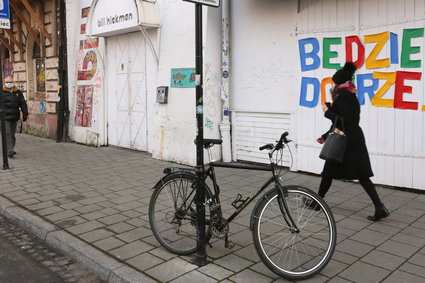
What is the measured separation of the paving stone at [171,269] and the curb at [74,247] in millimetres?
98

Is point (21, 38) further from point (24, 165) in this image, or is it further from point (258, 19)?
point (258, 19)

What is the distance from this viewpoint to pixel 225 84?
8.08 meters

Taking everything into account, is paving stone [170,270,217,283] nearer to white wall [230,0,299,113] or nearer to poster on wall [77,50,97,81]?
white wall [230,0,299,113]

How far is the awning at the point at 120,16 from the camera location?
28.3ft

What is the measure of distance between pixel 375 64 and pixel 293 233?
3.77m

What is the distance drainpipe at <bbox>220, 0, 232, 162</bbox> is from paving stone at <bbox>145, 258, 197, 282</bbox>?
14.6 ft

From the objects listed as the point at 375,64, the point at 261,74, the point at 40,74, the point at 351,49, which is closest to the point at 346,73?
the point at 375,64

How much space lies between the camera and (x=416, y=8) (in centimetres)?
587

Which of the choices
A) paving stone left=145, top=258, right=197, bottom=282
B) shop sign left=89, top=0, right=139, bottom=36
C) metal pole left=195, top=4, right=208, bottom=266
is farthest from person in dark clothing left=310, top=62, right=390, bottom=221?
shop sign left=89, top=0, right=139, bottom=36

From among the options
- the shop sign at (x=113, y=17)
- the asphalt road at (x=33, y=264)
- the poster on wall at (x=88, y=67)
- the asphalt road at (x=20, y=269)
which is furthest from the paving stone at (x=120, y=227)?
the poster on wall at (x=88, y=67)

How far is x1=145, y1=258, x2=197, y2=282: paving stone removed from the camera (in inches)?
141

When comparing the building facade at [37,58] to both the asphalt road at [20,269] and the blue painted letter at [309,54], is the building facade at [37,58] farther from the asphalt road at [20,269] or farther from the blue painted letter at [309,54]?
the asphalt road at [20,269]

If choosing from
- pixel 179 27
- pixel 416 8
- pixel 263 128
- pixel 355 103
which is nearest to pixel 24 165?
pixel 179 27

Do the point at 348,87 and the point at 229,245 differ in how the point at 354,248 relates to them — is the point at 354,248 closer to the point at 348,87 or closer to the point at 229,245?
the point at 229,245
